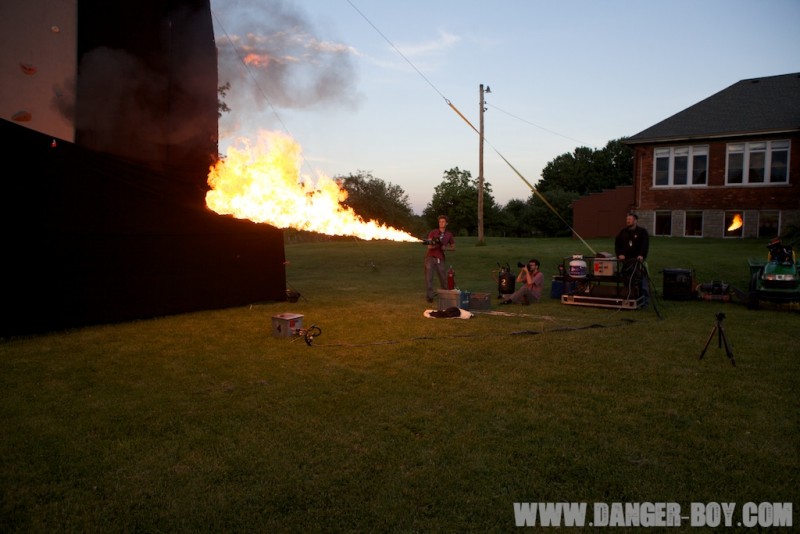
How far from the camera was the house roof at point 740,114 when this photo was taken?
30062mm

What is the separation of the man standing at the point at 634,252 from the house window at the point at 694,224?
22.8 meters

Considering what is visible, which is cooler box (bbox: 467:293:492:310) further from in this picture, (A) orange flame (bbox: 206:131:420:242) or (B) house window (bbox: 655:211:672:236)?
Result: (B) house window (bbox: 655:211:672:236)

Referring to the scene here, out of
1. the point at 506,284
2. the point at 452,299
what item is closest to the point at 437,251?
the point at 452,299

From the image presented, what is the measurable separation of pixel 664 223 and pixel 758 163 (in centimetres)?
605

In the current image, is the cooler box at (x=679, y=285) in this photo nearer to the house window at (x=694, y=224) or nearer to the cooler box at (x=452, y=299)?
the cooler box at (x=452, y=299)

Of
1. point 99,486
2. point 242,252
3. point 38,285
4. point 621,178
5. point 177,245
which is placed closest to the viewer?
point 99,486

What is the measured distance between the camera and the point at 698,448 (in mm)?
4902

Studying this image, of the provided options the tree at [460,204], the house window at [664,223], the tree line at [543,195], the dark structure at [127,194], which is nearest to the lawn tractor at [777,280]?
the dark structure at [127,194]

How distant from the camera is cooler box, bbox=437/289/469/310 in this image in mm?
12312

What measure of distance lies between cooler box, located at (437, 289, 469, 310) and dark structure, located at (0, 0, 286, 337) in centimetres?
531

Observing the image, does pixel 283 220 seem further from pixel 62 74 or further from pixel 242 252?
pixel 62 74

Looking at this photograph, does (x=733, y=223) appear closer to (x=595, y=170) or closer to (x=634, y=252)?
(x=634, y=252)

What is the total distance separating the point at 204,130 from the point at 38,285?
17.5ft

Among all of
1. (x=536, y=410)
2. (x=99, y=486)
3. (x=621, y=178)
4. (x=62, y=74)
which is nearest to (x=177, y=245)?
(x=62, y=74)
